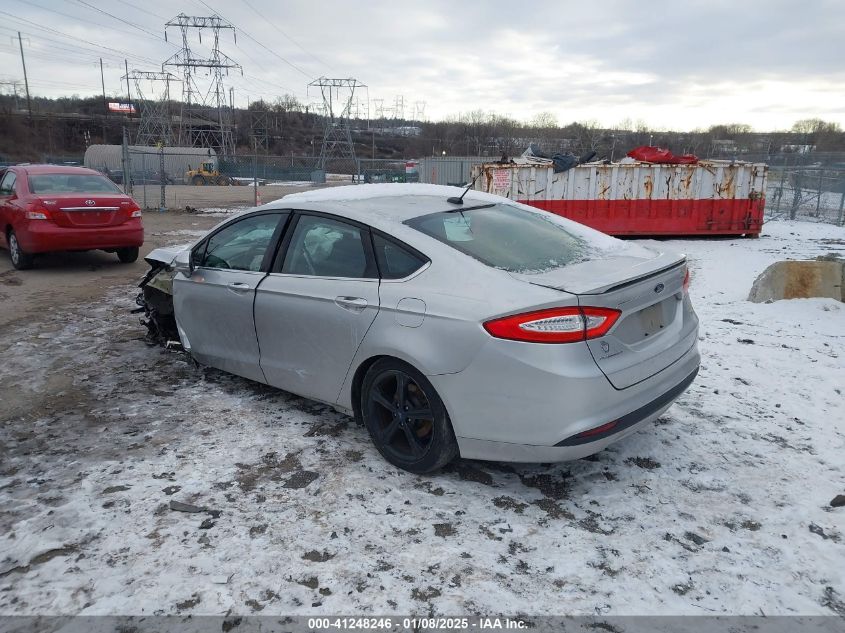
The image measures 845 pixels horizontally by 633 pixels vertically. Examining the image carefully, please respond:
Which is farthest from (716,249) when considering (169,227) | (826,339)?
(169,227)

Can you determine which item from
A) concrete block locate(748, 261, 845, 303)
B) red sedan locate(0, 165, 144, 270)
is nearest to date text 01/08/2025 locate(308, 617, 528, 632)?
concrete block locate(748, 261, 845, 303)

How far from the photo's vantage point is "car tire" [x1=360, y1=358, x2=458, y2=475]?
309cm

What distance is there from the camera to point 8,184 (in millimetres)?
9617

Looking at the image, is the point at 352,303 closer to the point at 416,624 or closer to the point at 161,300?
the point at 416,624

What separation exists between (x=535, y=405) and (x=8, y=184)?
1031 centimetres

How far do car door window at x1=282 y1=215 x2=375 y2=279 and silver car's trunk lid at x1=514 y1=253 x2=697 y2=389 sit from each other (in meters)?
1.06

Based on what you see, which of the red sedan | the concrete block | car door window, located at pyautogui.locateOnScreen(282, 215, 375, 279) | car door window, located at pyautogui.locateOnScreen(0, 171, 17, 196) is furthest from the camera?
car door window, located at pyautogui.locateOnScreen(0, 171, 17, 196)

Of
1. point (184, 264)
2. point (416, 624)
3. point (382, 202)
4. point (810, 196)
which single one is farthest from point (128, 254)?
point (810, 196)

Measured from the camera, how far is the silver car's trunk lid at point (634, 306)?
2809 mm

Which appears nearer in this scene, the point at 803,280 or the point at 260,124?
the point at 803,280

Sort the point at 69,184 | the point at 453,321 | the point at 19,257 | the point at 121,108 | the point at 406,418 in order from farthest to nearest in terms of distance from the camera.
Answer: the point at 121,108
the point at 69,184
the point at 19,257
the point at 406,418
the point at 453,321

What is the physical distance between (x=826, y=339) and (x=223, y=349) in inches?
214

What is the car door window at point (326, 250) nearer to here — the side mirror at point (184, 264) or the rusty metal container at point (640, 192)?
the side mirror at point (184, 264)

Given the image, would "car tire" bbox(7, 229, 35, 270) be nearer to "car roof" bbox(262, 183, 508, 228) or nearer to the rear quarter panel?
"car roof" bbox(262, 183, 508, 228)
